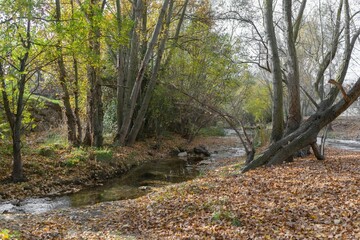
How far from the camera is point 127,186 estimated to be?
493 inches

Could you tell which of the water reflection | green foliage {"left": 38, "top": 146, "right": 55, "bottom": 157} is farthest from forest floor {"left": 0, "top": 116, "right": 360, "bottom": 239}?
green foliage {"left": 38, "top": 146, "right": 55, "bottom": 157}

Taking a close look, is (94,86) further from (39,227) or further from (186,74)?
(39,227)

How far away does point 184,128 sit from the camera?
91.5ft

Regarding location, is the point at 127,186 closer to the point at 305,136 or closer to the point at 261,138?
the point at 305,136

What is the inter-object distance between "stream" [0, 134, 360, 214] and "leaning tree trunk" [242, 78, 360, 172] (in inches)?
150

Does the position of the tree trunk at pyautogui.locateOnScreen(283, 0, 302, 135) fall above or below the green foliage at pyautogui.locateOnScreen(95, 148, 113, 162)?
above

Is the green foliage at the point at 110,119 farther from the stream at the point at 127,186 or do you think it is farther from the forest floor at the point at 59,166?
the stream at the point at 127,186

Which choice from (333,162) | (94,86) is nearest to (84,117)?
(94,86)

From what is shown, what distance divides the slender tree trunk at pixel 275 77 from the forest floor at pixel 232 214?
2.14 m

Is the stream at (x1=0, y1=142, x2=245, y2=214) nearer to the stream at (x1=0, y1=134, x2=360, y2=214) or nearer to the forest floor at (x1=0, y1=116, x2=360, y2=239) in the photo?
the stream at (x1=0, y1=134, x2=360, y2=214)

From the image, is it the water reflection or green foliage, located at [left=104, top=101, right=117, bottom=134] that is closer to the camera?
the water reflection

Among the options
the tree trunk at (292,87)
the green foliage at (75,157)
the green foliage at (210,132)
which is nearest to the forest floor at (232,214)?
the tree trunk at (292,87)

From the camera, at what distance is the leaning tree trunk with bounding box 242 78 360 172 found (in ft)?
36.3

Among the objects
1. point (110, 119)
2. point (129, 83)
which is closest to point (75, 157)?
point (129, 83)
